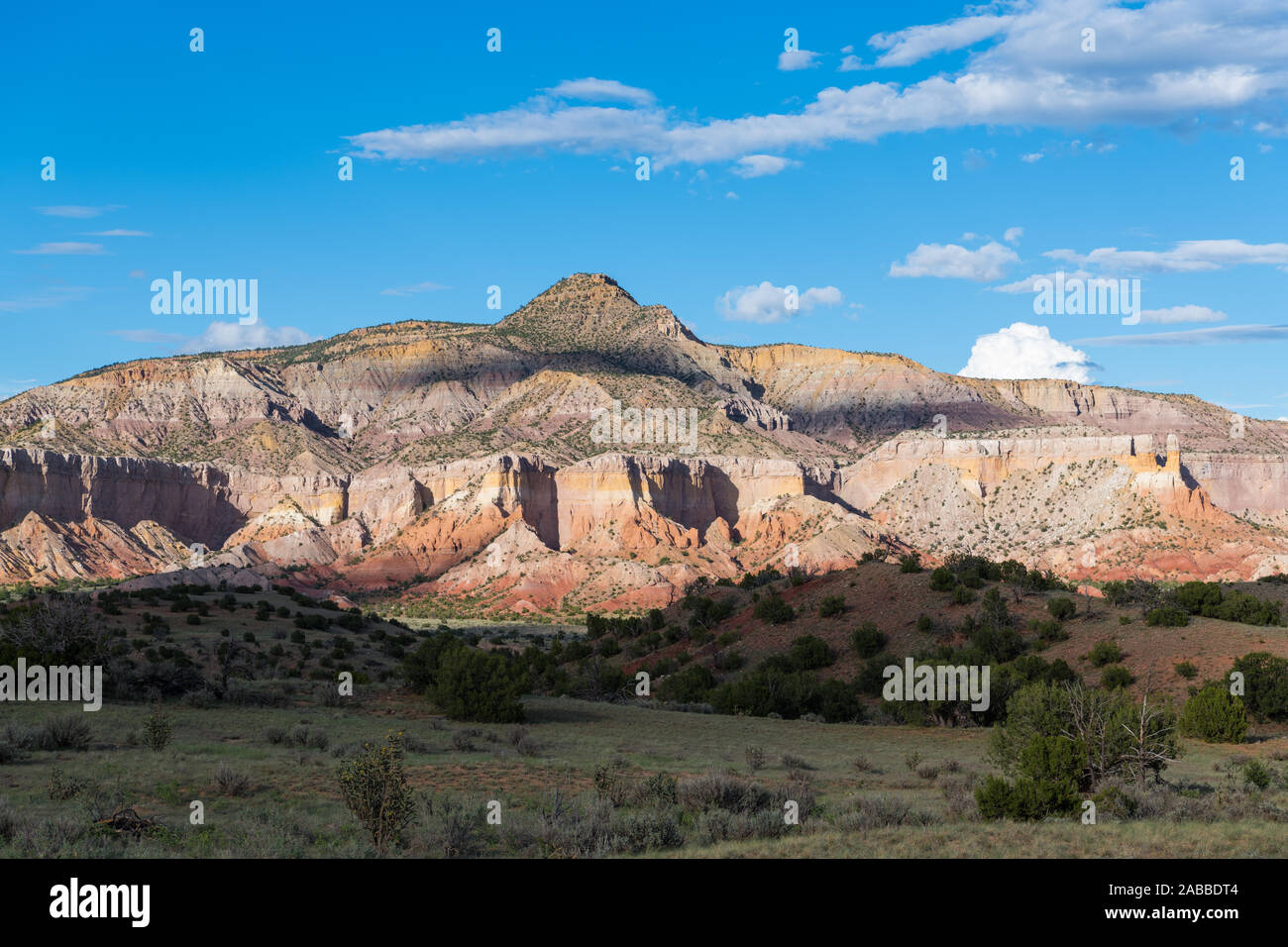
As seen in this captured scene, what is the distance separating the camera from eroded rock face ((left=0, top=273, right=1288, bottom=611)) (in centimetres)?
10775

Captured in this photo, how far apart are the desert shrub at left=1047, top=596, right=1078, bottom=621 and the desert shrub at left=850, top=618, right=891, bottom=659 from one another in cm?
604

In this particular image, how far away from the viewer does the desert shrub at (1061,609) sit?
120 ft

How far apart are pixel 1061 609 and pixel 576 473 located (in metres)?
89.7

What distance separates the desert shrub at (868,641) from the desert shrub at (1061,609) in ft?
19.8

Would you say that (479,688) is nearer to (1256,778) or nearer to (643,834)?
(643,834)

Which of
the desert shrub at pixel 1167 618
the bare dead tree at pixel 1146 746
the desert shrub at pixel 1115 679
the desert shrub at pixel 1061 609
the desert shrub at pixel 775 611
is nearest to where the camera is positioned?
the bare dead tree at pixel 1146 746

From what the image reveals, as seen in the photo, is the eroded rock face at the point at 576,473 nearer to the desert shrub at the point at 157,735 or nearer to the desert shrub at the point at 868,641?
the desert shrub at the point at 868,641

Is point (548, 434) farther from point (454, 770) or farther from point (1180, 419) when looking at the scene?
point (454, 770)
